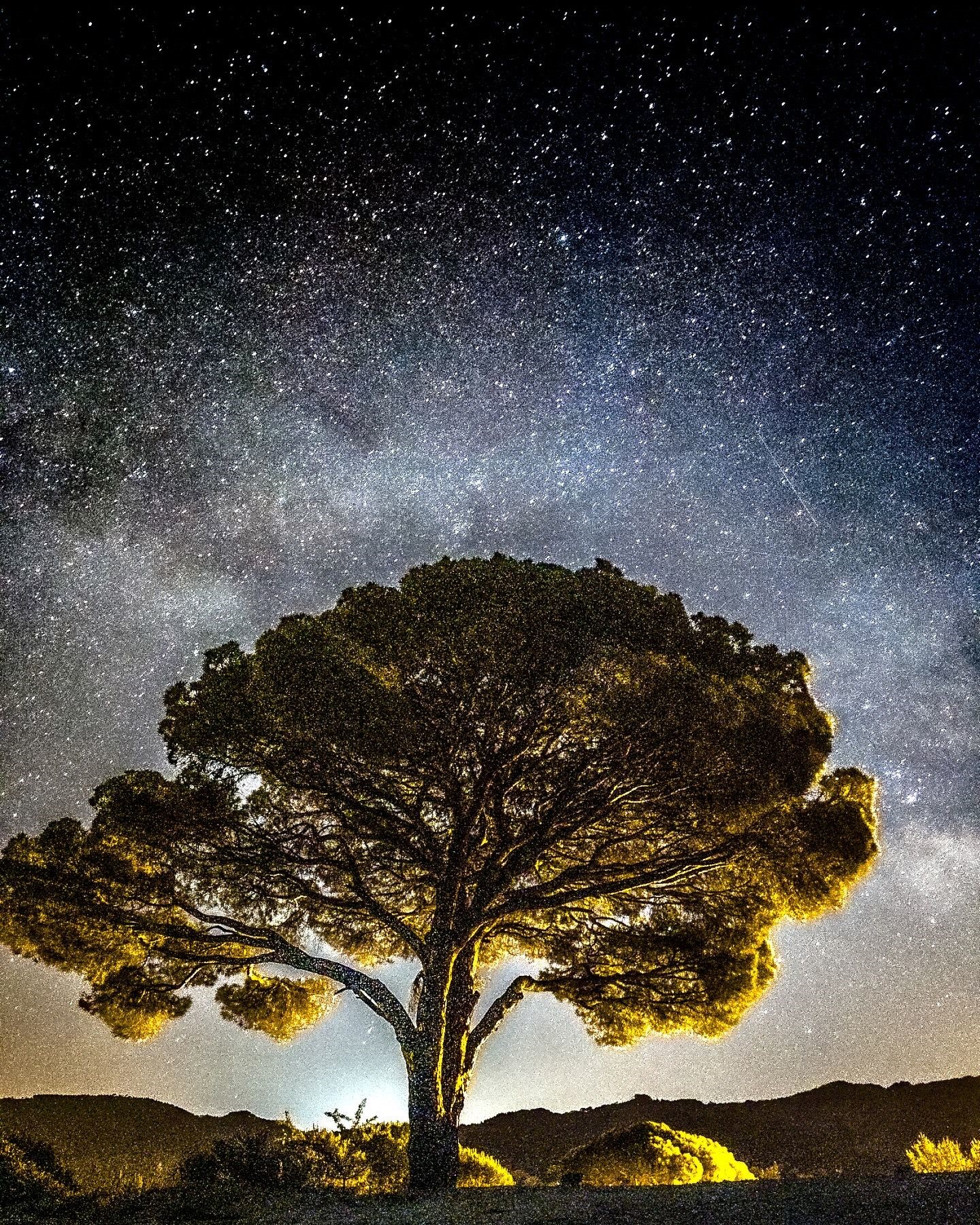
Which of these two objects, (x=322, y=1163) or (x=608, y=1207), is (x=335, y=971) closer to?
(x=322, y=1163)

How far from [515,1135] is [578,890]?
71.2 ft

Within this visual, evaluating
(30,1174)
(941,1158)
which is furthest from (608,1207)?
(30,1174)

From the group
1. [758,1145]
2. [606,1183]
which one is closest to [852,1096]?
[758,1145]

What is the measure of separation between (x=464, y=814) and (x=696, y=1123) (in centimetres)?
2403

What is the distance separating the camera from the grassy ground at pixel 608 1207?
249 inches

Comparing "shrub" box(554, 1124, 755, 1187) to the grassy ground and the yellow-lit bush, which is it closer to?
the yellow-lit bush

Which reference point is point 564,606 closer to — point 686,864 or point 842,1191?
point 686,864

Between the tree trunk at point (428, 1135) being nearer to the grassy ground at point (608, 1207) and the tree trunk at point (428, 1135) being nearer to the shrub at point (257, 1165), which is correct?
the grassy ground at point (608, 1207)

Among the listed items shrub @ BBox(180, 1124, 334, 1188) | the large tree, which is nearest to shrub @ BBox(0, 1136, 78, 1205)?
shrub @ BBox(180, 1124, 334, 1188)

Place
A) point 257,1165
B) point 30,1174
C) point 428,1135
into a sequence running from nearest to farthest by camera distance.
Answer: point 30,1174 → point 257,1165 → point 428,1135

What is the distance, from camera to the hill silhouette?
448 inches

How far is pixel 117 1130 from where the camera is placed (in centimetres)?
2503

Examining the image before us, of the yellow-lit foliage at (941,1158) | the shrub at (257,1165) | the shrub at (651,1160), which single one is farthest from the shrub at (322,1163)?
the yellow-lit foliage at (941,1158)

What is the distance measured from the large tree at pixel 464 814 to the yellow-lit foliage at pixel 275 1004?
1577 mm
